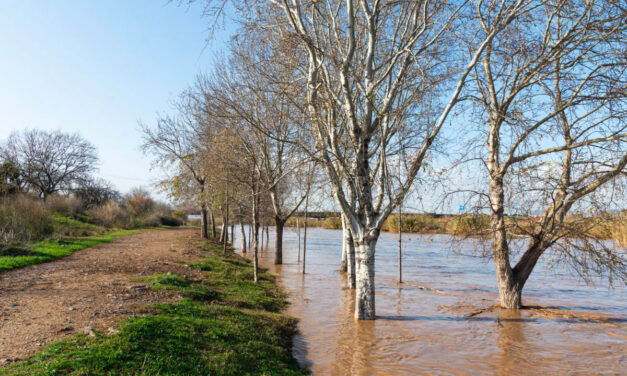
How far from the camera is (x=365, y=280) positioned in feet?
27.5

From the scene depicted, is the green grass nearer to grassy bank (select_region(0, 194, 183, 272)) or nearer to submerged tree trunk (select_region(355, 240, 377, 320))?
grassy bank (select_region(0, 194, 183, 272))

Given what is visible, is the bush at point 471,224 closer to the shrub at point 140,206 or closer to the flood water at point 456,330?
the flood water at point 456,330

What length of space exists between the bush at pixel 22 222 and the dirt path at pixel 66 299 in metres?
3.53

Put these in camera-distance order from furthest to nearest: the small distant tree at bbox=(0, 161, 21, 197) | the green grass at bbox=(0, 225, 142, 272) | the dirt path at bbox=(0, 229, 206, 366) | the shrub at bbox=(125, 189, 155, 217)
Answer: the shrub at bbox=(125, 189, 155, 217) → the small distant tree at bbox=(0, 161, 21, 197) → the green grass at bbox=(0, 225, 142, 272) → the dirt path at bbox=(0, 229, 206, 366)

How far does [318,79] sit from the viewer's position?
9562 mm

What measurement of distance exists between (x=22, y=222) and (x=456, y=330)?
55.7 ft

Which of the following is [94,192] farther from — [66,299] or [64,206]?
[66,299]

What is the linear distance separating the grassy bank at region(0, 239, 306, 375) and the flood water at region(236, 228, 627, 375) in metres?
0.76

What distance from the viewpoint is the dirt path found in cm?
523

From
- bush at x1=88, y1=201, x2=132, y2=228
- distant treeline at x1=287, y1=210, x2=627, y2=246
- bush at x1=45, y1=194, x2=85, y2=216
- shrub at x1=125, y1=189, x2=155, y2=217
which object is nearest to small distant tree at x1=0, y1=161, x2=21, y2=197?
bush at x1=45, y1=194, x2=85, y2=216

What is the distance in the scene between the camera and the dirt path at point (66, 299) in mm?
5230

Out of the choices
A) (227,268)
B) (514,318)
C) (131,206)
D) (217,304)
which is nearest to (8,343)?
(217,304)

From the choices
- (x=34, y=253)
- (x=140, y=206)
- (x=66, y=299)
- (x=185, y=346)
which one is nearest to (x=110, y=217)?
(x=140, y=206)

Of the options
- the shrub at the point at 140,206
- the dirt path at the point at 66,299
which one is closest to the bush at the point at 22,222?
the dirt path at the point at 66,299
